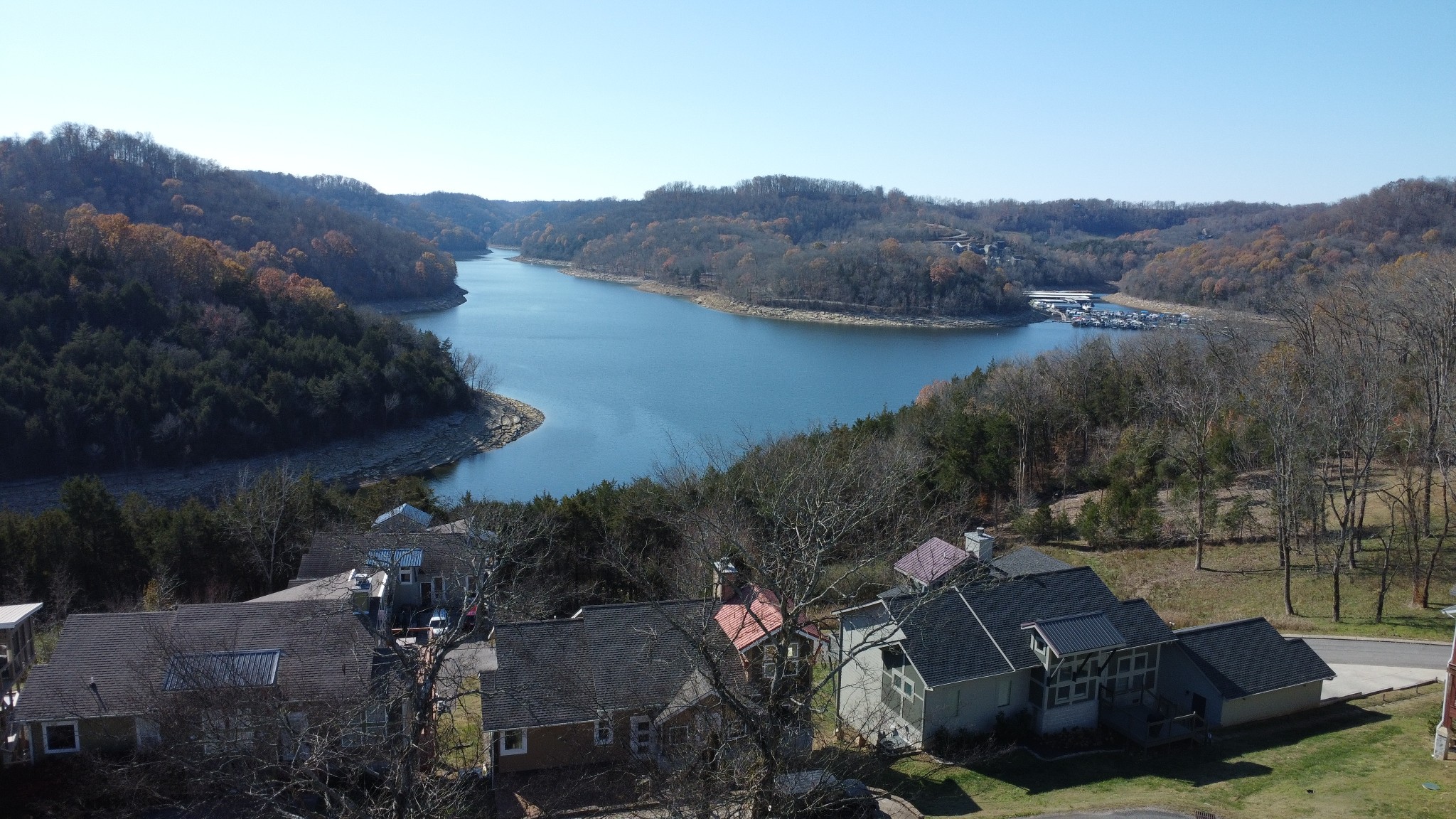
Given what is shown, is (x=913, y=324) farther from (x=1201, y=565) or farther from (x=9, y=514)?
(x=9, y=514)

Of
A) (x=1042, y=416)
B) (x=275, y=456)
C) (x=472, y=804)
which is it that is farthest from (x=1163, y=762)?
(x=275, y=456)

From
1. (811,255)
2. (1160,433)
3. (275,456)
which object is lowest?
(275,456)

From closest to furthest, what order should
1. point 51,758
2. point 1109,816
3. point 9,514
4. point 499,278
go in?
point 1109,816 → point 51,758 → point 9,514 → point 499,278

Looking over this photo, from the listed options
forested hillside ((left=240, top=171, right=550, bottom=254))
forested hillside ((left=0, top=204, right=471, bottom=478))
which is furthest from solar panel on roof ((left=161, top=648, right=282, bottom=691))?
forested hillside ((left=240, top=171, right=550, bottom=254))

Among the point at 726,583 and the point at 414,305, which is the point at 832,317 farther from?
the point at 726,583

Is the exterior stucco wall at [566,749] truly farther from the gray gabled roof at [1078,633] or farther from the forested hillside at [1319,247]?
the forested hillside at [1319,247]

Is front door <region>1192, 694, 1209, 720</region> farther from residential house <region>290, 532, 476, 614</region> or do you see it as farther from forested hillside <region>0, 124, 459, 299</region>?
forested hillside <region>0, 124, 459, 299</region>

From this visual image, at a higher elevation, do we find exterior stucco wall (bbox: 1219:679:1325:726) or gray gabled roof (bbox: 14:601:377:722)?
gray gabled roof (bbox: 14:601:377:722)
